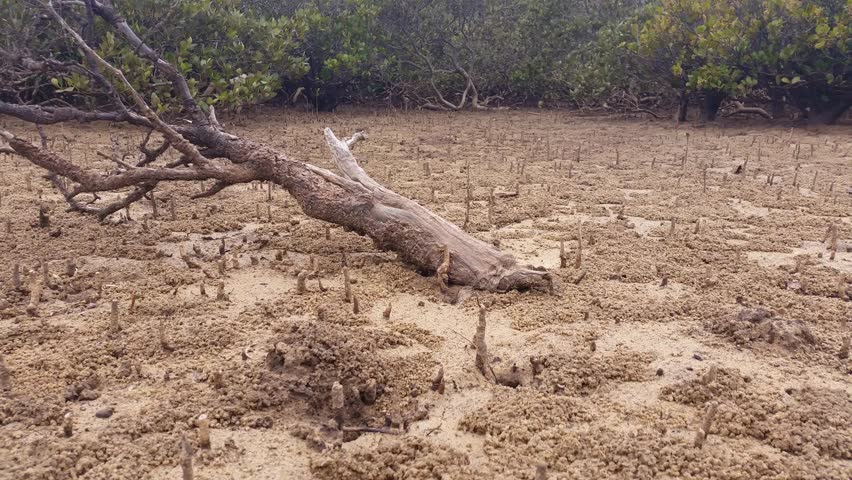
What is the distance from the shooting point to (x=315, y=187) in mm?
4949

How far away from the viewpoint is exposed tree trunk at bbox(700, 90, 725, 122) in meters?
12.4

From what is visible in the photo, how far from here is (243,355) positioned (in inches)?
128

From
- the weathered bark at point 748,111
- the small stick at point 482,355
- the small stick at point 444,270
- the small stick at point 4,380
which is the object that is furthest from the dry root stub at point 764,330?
the weathered bark at point 748,111

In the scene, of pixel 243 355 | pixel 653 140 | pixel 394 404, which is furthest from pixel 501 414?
pixel 653 140

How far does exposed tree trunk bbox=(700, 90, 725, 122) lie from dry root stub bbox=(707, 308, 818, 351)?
9604mm

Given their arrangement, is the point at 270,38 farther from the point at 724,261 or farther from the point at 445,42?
the point at 724,261

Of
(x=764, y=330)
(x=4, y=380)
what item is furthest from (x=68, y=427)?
(x=764, y=330)

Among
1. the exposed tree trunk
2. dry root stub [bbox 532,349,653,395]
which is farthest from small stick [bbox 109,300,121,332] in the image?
the exposed tree trunk

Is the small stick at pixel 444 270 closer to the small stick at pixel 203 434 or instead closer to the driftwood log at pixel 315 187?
the driftwood log at pixel 315 187

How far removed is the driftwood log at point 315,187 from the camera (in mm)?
4277

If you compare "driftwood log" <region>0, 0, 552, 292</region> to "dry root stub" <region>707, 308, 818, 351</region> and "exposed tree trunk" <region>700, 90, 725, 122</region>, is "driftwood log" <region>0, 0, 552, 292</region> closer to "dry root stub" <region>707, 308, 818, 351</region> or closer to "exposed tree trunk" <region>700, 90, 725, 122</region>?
"dry root stub" <region>707, 308, 818, 351</region>

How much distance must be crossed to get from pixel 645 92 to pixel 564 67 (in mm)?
1738

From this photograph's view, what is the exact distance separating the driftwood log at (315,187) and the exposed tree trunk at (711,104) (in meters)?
8.82

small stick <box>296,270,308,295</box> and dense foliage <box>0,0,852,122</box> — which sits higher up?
dense foliage <box>0,0,852,122</box>
